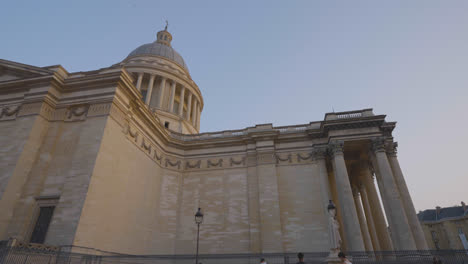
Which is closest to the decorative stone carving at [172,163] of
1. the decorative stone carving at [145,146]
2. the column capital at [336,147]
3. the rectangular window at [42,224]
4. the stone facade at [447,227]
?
the decorative stone carving at [145,146]

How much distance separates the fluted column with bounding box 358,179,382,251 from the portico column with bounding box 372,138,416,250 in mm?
4981

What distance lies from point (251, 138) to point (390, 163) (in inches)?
Answer: 452

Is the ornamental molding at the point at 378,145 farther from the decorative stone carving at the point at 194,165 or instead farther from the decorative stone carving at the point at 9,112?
the decorative stone carving at the point at 9,112

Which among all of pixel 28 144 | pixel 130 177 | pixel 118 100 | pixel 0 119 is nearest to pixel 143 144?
pixel 130 177

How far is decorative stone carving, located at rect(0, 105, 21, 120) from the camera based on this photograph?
16797mm

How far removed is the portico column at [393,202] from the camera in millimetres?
17469

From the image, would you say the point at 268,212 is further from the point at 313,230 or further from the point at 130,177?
the point at 130,177

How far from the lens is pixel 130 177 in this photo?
1842cm

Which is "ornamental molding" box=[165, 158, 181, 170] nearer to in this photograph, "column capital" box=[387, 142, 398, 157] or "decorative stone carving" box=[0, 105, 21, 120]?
"decorative stone carving" box=[0, 105, 21, 120]

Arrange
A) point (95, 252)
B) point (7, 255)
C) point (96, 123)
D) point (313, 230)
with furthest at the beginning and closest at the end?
point (313, 230) → point (96, 123) → point (95, 252) → point (7, 255)

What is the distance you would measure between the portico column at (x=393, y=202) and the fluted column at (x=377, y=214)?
2.81 meters

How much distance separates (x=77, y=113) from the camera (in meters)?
16.8

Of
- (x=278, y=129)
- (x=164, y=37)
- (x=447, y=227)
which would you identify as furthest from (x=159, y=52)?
(x=447, y=227)

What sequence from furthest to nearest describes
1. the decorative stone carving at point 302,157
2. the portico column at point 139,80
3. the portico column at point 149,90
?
the portico column at point 139,80, the portico column at point 149,90, the decorative stone carving at point 302,157
